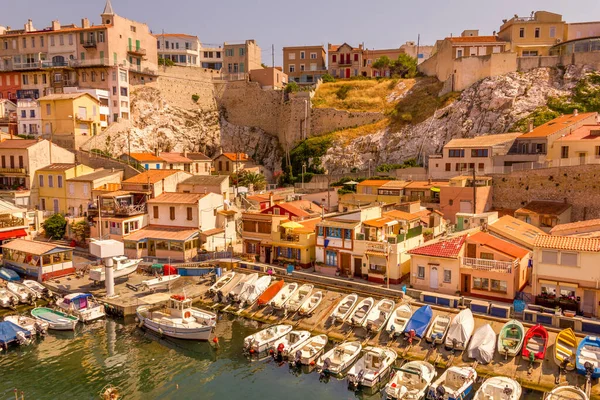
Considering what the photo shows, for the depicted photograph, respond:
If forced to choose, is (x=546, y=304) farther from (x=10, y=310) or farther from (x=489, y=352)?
(x=10, y=310)

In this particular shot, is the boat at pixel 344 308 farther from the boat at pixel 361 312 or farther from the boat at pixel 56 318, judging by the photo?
the boat at pixel 56 318

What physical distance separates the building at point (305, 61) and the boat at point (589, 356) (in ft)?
271

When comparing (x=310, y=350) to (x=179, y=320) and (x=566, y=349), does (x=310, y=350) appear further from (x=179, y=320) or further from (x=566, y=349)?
(x=566, y=349)

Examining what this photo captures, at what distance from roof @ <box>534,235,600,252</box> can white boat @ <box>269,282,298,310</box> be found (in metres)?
15.4

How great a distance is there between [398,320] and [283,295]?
8.20 meters

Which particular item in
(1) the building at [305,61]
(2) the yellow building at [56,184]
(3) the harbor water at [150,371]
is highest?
(1) the building at [305,61]

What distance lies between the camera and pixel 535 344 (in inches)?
969

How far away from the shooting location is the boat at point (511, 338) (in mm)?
24266

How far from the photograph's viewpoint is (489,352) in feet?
79.0

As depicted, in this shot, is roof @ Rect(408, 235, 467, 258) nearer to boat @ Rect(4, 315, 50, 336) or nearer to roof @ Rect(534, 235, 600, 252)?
roof @ Rect(534, 235, 600, 252)

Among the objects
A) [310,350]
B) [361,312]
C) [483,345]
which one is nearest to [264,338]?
[310,350]

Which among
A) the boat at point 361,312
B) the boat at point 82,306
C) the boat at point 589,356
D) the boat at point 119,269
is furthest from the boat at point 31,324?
the boat at point 589,356

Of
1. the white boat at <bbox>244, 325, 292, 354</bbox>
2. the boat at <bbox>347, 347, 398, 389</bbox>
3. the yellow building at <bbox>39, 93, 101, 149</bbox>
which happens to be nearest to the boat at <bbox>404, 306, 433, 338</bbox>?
the boat at <bbox>347, 347, 398, 389</bbox>

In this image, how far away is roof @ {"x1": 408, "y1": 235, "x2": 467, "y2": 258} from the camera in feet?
103
